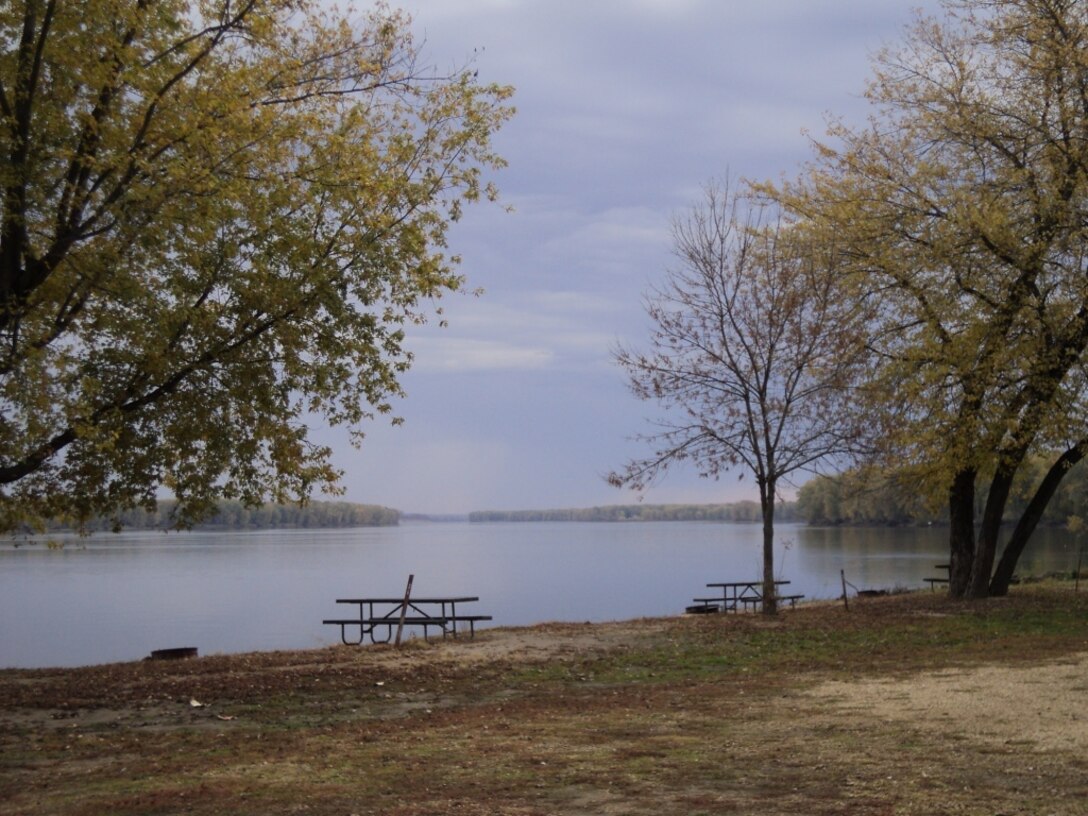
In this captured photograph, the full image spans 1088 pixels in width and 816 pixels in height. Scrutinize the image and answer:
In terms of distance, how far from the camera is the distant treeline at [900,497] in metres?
22.2

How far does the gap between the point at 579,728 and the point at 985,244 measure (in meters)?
13.3

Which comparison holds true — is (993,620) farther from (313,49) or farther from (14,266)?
(14,266)

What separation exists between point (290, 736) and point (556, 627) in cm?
1058

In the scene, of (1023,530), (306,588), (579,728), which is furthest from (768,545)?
(306,588)

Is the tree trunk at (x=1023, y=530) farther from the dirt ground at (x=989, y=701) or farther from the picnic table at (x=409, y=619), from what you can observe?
the picnic table at (x=409, y=619)

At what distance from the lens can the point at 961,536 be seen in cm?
2267

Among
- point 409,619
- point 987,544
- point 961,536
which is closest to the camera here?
point 409,619

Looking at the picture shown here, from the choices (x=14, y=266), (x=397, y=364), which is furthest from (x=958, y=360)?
(x=14, y=266)

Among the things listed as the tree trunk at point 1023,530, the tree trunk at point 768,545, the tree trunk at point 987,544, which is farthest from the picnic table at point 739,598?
the tree trunk at point 1023,530

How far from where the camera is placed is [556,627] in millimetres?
20188

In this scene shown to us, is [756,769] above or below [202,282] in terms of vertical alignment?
below

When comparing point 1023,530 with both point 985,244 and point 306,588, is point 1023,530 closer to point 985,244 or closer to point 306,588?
point 985,244

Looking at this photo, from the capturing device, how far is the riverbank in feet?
23.6

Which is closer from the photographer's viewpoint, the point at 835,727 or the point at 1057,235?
the point at 835,727
